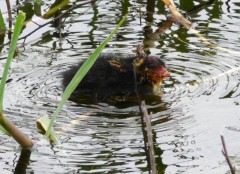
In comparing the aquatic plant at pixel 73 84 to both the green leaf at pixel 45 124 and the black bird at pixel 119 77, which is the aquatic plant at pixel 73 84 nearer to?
the green leaf at pixel 45 124

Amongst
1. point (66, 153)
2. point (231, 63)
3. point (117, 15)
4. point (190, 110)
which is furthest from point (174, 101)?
point (117, 15)

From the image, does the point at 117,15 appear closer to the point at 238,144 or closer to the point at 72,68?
the point at 72,68

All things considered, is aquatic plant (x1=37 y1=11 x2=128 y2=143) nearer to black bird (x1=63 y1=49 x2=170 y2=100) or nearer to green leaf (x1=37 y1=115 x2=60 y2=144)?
green leaf (x1=37 y1=115 x2=60 y2=144)

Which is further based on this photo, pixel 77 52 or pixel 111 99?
pixel 77 52

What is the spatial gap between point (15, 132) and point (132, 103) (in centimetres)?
168

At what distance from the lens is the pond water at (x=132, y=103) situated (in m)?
5.45

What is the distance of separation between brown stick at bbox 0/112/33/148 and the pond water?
3.3 inches

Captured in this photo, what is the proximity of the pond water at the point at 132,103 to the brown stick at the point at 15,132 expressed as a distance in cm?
8

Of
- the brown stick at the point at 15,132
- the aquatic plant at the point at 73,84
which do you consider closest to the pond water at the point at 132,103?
the brown stick at the point at 15,132

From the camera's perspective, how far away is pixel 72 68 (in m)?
7.14

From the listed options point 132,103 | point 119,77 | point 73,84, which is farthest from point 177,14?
point 73,84

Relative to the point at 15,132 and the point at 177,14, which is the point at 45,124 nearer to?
the point at 15,132

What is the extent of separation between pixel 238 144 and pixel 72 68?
2086mm

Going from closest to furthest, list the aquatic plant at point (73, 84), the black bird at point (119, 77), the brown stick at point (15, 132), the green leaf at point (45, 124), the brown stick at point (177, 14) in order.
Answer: the aquatic plant at point (73, 84) → the brown stick at point (15, 132) → the green leaf at point (45, 124) → the black bird at point (119, 77) → the brown stick at point (177, 14)
